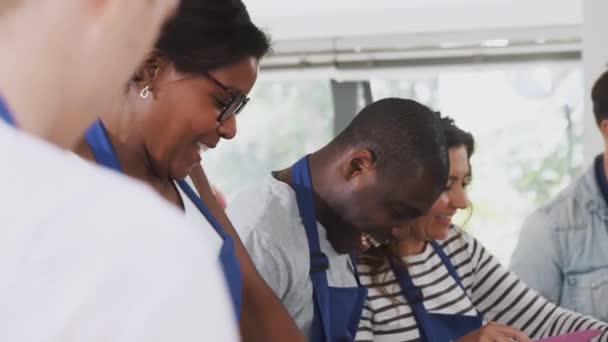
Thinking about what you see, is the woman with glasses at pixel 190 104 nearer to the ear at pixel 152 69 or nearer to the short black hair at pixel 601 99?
the ear at pixel 152 69

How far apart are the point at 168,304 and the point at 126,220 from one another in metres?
0.03

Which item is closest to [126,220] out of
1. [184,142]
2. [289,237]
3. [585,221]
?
[184,142]

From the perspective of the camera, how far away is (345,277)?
153cm

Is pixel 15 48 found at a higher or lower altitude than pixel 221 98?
higher

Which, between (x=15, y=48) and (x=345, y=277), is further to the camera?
(x=345, y=277)

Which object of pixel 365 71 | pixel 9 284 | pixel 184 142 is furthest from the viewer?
pixel 365 71

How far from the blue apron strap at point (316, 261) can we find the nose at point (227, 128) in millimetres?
296

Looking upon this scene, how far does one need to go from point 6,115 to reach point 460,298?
55.7 inches

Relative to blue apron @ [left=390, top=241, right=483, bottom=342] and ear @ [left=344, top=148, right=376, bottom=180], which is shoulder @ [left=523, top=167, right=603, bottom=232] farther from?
ear @ [left=344, top=148, right=376, bottom=180]

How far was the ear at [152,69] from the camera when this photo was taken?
1.14m

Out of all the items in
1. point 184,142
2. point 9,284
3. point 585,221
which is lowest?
point 585,221

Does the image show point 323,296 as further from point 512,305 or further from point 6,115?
point 6,115

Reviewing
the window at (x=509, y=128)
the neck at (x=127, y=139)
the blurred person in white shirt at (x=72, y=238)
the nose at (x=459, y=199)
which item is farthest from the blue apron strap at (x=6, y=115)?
the window at (x=509, y=128)

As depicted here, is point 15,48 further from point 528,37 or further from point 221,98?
point 528,37
